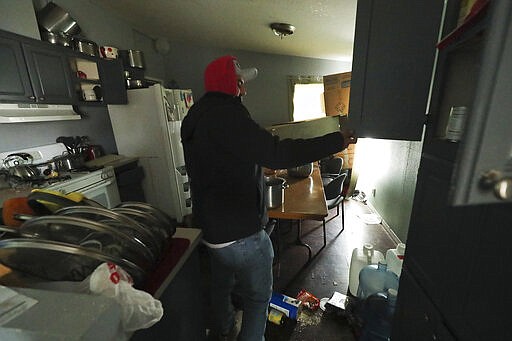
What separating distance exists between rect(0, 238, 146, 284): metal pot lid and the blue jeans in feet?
1.59

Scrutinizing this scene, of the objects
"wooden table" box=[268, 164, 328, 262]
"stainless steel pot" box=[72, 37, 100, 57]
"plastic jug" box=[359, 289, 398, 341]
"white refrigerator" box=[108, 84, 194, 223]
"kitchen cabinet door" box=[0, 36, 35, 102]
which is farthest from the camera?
"white refrigerator" box=[108, 84, 194, 223]

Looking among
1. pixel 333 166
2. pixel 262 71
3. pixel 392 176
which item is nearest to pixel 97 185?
pixel 333 166

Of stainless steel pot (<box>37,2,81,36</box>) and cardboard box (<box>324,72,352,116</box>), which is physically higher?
stainless steel pot (<box>37,2,81,36</box>)

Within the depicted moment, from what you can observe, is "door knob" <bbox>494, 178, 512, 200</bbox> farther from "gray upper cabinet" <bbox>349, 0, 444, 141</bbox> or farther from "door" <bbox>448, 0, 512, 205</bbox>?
"gray upper cabinet" <bbox>349, 0, 444, 141</bbox>

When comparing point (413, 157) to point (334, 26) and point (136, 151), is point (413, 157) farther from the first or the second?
point (136, 151)

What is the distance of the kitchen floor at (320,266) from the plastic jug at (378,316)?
18 centimetres

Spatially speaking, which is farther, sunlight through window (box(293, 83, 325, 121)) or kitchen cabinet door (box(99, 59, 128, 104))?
sunlight through window (box(293, 83, 325, 121))

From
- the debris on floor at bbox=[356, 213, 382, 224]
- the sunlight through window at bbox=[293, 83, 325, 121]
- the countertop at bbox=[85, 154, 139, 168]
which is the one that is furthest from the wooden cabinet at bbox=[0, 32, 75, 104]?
the sunlight through window at bbox=[293, 83, 325, 121]

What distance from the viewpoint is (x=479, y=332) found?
528 millimetres

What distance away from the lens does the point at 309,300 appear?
1.59m

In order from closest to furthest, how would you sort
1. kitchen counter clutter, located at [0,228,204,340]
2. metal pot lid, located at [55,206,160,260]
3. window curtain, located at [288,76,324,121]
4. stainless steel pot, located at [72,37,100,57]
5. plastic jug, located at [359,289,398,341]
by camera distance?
kitchen counter clutter, located at [0,228,204,340] → metal pot lid, located at [55,206,160,260] → plastic jug, located at [359,289,398,341] → stainless steel pot, located at [72,37,100,57] → window curtain, located at [288,76,324,121]

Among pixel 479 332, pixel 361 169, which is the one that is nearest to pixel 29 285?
pixel 479 332

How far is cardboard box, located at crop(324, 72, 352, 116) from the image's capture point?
3115mm

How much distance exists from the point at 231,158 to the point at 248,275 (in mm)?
564
